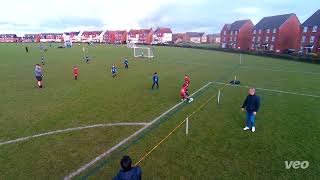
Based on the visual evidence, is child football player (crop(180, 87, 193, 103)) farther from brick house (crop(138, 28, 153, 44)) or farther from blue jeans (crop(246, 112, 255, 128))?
brick house (crop(138, 28, 153, 44))

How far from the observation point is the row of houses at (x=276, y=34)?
59.4 meters

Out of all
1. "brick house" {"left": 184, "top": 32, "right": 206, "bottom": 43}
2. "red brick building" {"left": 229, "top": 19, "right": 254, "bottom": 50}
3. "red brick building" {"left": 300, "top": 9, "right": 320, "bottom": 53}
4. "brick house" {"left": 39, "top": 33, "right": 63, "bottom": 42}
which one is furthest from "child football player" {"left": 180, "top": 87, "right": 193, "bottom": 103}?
"brick house" {"left": 39, "top": 33, "right": 63, "bottom": 42}

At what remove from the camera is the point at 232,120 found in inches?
429

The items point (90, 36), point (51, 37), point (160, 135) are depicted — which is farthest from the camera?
point (51, 37)

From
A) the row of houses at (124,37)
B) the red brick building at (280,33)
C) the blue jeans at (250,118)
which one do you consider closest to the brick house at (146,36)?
the row of houses at (124,37)

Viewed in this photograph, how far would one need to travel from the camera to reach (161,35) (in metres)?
141

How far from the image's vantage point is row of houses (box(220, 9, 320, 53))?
59.4 meters

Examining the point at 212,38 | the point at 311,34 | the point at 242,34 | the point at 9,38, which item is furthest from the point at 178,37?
the point at 9,38

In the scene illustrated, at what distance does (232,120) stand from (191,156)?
4.35m

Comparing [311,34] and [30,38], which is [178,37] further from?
[30,38]

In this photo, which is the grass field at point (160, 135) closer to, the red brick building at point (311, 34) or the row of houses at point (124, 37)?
the red brick building at point (311, 34)

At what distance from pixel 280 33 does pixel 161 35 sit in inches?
3264

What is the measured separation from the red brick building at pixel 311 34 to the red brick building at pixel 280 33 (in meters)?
3.16

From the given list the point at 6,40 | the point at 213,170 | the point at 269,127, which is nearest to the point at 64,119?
the point at 213,170
